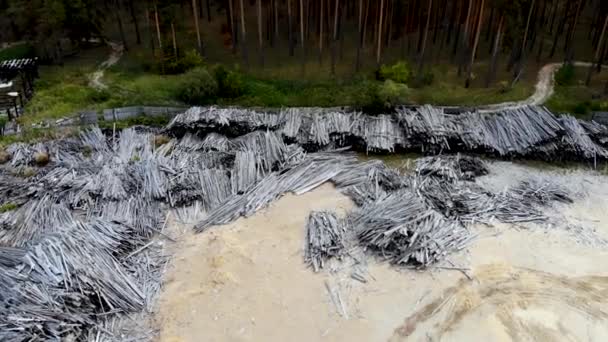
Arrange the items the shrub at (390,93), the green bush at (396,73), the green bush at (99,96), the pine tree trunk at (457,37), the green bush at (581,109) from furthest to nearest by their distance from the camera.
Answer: the pine tree trunk at (457,37) < the green bush at (396,73) < the green bush at (99,96) < the green bush at (581,109) < the shrub at (390,93)

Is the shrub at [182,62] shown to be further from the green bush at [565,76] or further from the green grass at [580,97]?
the green bush at [565,76]

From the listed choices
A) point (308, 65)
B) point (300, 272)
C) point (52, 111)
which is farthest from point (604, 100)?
point (52, 111)

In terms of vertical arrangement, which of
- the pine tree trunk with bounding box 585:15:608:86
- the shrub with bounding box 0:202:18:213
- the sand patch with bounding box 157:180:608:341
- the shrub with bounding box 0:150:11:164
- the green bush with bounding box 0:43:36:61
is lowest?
the sand patch with bounding box 157:180:608:341

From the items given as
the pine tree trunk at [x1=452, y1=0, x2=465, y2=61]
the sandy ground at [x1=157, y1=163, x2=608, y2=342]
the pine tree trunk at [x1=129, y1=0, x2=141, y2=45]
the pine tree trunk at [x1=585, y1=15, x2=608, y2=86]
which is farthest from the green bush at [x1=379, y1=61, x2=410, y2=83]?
the pine tree trunk at [x1=129, y1=0, x2=141, y2=45]

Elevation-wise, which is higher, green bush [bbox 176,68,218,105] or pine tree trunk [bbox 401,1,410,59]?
pine tree trunk [bbox 401,1,410,59]

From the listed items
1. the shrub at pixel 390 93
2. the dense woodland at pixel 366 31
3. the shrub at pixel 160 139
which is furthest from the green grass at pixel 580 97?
the shrub at pixel 160 139

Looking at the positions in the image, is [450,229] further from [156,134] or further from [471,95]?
[156,134]

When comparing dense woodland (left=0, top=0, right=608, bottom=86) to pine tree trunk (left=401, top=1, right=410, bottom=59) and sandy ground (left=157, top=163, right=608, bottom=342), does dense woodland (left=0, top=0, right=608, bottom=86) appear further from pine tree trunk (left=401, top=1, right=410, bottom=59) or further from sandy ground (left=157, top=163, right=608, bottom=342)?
sandy ground (left=157, top=163, right=608, bottom=342)
